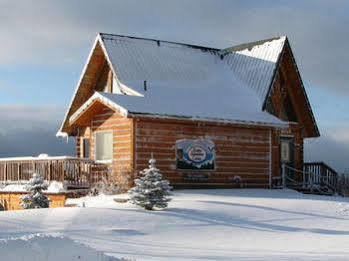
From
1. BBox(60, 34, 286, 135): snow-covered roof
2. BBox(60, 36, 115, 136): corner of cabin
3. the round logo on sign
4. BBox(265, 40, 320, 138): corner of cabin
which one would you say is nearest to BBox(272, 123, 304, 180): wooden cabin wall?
BBox(265, 40, 320, 138): corner of cabin

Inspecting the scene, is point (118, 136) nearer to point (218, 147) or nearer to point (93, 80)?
point (218, 147)

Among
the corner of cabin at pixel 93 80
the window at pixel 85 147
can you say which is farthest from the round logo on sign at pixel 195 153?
the window at pixel 85 147

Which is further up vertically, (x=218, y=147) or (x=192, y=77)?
(x=192, y=77)

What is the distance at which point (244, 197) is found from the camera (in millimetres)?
25625

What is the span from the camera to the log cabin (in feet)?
90.2

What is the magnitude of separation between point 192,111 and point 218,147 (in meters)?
2.10

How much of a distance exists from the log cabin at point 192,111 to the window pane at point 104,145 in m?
0.04

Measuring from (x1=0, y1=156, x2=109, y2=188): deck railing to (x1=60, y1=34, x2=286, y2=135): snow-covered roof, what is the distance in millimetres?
2906

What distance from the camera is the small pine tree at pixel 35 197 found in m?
24.6

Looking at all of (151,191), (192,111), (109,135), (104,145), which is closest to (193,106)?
(192,111)

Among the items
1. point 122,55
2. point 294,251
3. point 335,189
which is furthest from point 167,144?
point 294,251

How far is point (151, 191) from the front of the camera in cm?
2098

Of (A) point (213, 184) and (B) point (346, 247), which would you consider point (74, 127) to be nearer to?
(A) point (213, 184)

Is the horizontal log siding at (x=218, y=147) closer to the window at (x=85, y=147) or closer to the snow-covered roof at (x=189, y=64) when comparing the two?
the snow-covered roof at (x=189, y=64)
